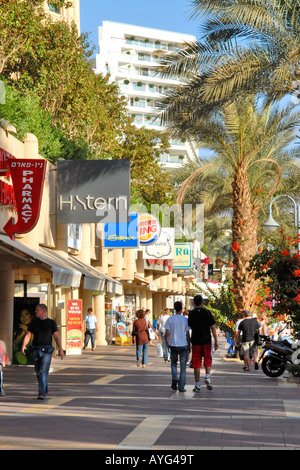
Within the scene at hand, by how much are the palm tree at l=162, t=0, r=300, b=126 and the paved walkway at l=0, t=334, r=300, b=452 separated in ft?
24.3

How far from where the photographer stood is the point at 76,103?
117ft

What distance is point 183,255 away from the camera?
2420 inches

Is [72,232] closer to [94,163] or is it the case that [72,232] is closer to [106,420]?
[94,163]

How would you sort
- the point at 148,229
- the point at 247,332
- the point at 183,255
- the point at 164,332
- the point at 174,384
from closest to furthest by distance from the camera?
the point at 174,384
the point at 247,332
the point at 164,332
the point at 148,229
the point at 183,255

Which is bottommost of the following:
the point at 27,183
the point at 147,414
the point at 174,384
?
the point at 147,414

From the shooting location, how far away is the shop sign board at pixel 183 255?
6091 cm

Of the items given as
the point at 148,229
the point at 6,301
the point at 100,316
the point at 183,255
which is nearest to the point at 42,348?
the point at 6,301

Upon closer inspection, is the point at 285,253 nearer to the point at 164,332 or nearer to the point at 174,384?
the point at 174,384

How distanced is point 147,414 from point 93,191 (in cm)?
1637

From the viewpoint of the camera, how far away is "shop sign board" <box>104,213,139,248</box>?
3591cm

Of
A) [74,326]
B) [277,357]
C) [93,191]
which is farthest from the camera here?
[74,326]

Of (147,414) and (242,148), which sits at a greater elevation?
(242,148)
